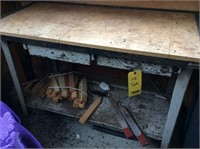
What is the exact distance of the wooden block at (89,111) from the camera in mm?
1517

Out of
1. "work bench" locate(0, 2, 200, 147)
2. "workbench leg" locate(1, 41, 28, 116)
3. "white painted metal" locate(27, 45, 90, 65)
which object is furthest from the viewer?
"workbench leg" locate(1, 41, 28, 116)

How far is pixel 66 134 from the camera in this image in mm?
1691

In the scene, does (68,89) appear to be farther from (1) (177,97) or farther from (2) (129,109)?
(1) (177,97)

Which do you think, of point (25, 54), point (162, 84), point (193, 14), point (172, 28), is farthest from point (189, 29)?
point (25, 54)

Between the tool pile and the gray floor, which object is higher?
the tool pile

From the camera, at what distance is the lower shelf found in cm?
147

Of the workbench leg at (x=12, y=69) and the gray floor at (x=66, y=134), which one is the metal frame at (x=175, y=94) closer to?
the workbench leg at (x=12, y=69)

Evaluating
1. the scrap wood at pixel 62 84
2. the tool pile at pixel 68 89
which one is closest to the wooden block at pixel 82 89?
the tool pile at pixel 68 89

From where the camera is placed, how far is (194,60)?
36.8 inches

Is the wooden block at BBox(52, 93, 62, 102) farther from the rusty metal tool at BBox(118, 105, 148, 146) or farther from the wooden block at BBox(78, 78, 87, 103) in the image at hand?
the rusty metal tool at BBox(118, 105, 148, 146)

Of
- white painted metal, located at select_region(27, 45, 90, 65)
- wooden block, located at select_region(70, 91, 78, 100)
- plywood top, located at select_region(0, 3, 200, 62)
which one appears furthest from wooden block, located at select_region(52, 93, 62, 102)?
plywood top, located at select_region(0, 3, 200, 62)

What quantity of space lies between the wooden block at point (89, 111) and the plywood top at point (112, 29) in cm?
65

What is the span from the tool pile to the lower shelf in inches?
1.7

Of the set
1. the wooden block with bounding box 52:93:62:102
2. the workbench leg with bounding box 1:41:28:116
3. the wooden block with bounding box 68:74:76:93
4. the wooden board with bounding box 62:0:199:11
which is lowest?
the wooden block with bounding box 52:93:62:102
